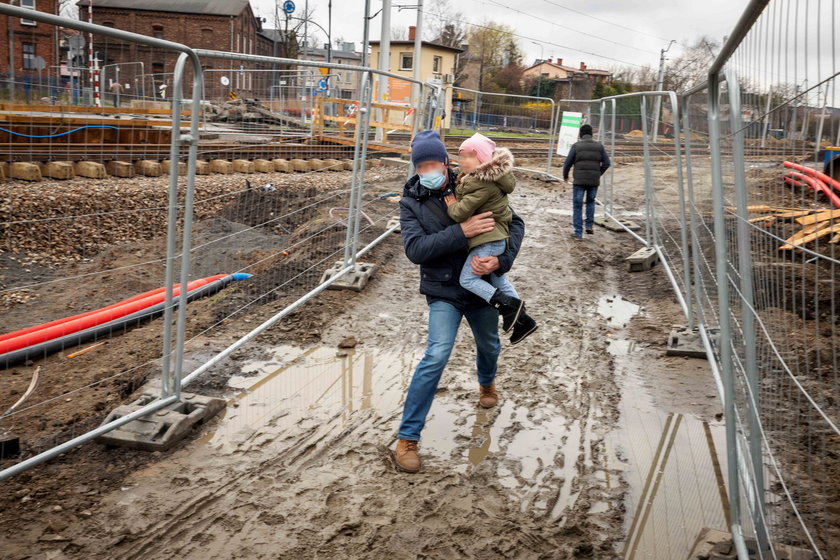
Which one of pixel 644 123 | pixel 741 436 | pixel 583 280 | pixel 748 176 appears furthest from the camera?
pixel 644 123

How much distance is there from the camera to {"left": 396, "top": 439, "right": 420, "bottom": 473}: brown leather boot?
164 inches

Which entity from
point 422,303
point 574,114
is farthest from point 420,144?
point 574,114

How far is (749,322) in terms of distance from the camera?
275 centimetres

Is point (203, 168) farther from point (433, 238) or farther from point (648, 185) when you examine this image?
point (433, 238)

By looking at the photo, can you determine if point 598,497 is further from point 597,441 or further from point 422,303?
point 422,303

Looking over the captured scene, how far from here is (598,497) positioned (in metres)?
3.92

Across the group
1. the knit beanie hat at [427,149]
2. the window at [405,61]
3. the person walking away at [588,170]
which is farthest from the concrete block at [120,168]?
the window at [405,61]

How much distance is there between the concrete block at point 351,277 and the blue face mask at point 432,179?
3.51m

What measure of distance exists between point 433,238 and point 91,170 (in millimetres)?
2130

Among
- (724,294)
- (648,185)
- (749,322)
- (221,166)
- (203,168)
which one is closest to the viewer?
(749,322)

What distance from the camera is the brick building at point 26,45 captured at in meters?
3.79

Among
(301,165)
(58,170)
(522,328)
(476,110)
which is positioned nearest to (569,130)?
(476,110)

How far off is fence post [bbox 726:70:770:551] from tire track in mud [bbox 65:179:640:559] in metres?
0.84

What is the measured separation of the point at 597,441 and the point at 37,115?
12.4 ft
